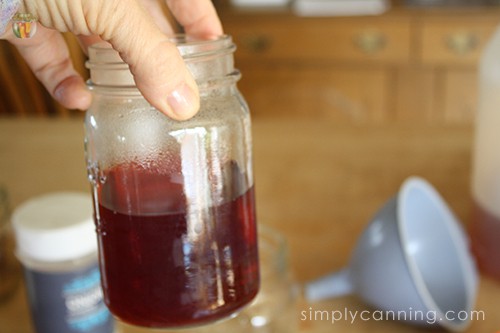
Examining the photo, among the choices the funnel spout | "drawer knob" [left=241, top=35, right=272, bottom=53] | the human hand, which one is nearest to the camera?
the human hand

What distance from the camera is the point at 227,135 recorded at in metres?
0.46

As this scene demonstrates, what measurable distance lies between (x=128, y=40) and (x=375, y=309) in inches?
16.1

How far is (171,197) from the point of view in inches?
17.3

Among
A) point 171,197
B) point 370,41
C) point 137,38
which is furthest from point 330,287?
point 370,41

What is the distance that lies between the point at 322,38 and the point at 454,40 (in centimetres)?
39

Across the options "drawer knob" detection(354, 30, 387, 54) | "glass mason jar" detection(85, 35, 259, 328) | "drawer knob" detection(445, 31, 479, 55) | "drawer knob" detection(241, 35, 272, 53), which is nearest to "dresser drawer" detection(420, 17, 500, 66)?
"drawer knob" detection(445, 31, 479, 55)

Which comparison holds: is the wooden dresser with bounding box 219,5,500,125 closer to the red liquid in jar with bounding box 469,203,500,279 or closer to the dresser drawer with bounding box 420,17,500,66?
the dresser drawer with bounding box 420,17,500,66

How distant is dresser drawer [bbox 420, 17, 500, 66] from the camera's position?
2072mm

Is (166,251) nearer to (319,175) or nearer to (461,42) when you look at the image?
(319,175)

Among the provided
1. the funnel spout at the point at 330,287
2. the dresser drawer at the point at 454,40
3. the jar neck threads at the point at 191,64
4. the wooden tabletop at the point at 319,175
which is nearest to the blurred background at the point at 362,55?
the dresser drawer at the point at 454,40

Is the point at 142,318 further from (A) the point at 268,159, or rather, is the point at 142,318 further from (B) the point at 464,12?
(B) the point at 464,12

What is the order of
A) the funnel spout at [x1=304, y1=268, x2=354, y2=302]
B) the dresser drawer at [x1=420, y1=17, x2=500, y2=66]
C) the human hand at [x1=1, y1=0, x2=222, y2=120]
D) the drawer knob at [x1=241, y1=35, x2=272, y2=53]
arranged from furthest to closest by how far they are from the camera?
the drawer knob at [x1=241, y1=35, x2=272, y2=53] → the dresser drawer at [x1=420, y1=17, x2=500, y2=66] → the funnel spout at [x1=304, y1=268, x2=354, y2=302] → the human hand at [x1=1, y1=0, x2=222, y2=120]

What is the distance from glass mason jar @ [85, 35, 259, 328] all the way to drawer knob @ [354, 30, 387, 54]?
1.74m

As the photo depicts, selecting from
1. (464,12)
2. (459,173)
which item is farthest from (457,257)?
(464,12)
